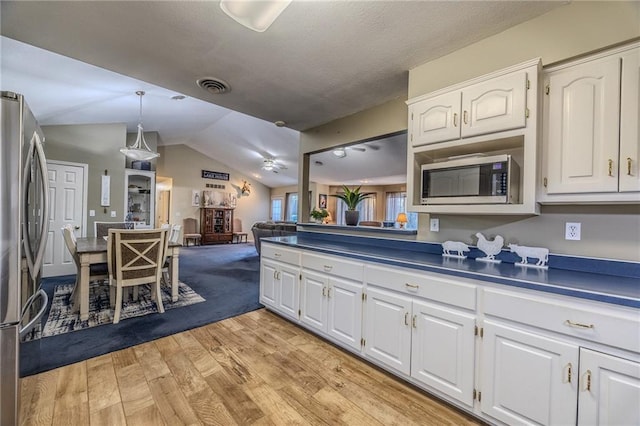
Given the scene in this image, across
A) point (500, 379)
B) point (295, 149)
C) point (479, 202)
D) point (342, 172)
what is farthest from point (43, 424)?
point (342, 172)

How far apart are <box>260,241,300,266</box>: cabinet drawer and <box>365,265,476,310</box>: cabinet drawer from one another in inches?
33.4

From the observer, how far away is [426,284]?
170cm

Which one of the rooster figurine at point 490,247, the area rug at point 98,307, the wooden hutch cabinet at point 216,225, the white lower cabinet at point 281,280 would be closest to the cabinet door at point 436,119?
the rooster figurine at point 490,247

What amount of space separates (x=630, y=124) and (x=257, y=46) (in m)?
2.24

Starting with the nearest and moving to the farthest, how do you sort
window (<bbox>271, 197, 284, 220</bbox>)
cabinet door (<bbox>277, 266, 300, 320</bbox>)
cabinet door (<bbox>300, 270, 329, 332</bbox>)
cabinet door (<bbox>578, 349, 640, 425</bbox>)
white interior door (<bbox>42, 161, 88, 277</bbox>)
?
cabinet door (<bbox>578, 349, 640, 425</bbox>)
cabinet door (<bbox>300, 270, 329, 332</bbox>)
cabinet door (<bbox>277, 266, 300, 320</bbox>)
white interior door (<bbox>42, 161, 88, 277</bbox>)
window (<bbox>271, 197, 284, 220</bbox>)

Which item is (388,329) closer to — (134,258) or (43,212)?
(43,212)

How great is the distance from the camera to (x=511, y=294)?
1.38 meters

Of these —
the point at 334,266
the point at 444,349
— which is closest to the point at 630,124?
the point at 444,349

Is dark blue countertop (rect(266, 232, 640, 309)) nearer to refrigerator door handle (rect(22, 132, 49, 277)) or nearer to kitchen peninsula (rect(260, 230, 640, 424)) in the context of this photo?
kitchen peninsula (rect(260, 230, 640, 424))

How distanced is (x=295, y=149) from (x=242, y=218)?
4929 millimetres

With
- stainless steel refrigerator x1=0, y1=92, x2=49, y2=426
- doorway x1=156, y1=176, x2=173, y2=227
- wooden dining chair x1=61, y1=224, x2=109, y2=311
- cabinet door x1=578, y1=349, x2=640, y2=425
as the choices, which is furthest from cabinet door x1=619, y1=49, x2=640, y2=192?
doorway x1=156, y1=176, x2=173, y2=227

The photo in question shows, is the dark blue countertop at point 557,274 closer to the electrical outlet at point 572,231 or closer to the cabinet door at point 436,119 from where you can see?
the electrical outlet at point 572,231

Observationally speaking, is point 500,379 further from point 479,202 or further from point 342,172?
point 342,172

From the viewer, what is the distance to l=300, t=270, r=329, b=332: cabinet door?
2.37 meters
